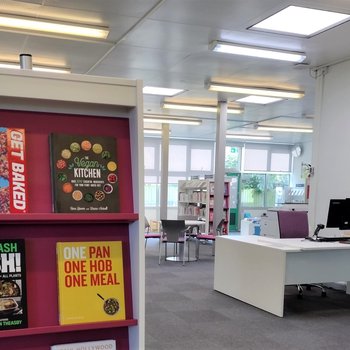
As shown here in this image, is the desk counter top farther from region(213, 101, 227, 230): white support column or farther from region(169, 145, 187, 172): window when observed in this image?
region(169, 145, 187, 172): window

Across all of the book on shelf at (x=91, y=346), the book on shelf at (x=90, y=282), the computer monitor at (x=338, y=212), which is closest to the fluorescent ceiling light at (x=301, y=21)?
the computer monitor at (x=338, y=212)

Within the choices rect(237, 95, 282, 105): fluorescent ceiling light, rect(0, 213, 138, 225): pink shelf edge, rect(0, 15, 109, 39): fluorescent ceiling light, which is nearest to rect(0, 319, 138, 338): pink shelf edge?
rect(0, 213, 138, 225): pink shelf edge

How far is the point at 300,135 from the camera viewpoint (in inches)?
568

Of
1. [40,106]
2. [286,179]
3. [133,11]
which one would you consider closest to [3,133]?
[40,106]

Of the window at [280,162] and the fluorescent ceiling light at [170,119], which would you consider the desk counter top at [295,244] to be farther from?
the window at [280,162]

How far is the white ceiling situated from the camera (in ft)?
14.5

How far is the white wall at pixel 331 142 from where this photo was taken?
6.23 meters

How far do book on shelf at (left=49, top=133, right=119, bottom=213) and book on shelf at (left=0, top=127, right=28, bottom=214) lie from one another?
118 millimetres

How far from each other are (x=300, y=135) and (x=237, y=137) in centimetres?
208

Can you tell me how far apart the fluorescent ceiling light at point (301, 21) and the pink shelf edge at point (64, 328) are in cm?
365

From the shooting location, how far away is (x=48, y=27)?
195 inches

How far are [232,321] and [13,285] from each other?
3.55 meters

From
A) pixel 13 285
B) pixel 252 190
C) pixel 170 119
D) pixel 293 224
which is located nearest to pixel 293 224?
pixel 293 224

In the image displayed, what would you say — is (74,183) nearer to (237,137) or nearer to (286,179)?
(237,137)
